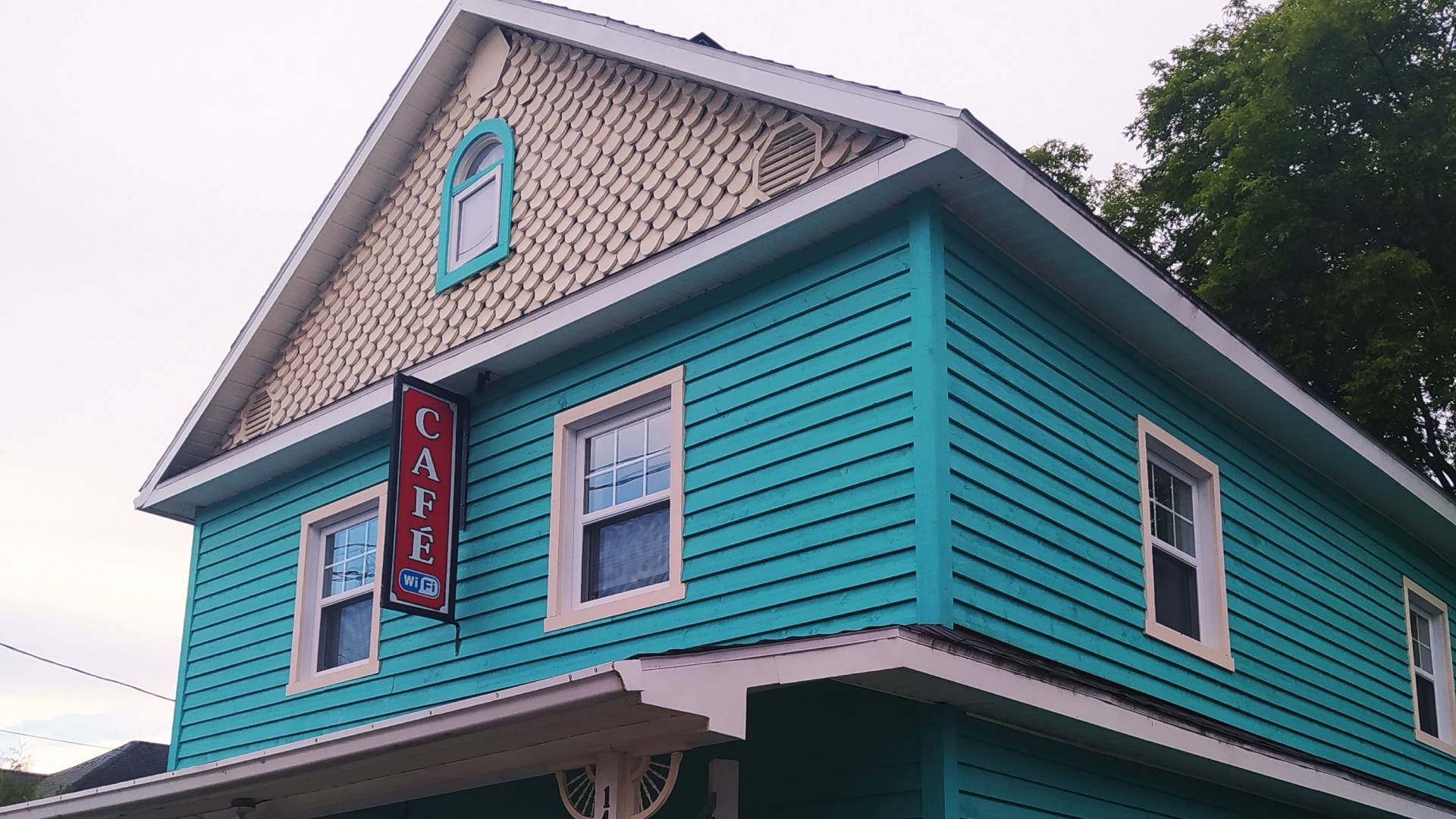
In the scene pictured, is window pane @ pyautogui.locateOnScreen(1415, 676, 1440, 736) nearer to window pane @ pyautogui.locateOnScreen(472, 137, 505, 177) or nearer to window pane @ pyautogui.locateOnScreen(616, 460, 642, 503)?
window pane @ pyautogui.locateOnScreen(616, 460, 642, 503)

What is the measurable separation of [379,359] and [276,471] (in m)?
1.49

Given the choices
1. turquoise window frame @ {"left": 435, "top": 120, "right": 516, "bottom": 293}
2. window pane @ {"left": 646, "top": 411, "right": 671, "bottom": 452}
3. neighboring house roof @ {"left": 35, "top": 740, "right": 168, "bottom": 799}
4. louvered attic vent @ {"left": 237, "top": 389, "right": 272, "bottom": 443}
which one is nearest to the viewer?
window pane @ {"left": 646, "top": 411, "right": 671, "bottom": 452}

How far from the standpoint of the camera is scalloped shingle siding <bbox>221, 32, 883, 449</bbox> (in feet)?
31.2

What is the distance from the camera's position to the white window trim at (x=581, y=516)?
887 centimetres

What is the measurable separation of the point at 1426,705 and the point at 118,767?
98.6ft

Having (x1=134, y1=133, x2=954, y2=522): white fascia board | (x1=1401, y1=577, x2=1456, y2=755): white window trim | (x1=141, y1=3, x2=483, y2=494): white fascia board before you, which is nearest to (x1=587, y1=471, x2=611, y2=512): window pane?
(x1=134, y1=133, x2=954, y2=522): white fascia board

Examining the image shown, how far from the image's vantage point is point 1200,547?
10.2 m

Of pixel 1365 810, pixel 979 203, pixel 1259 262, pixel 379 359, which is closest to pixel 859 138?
pixel 979 203

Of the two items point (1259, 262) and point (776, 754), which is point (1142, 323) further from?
point (1259, 262)

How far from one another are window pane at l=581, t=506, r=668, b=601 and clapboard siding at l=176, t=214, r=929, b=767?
Answer: 294mm

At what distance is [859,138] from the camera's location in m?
8.46

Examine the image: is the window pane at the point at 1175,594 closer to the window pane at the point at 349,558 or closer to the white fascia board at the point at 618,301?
the white fascia board at the point at 618,301

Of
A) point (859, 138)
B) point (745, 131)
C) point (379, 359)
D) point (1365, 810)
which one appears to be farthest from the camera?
point (379, 359)

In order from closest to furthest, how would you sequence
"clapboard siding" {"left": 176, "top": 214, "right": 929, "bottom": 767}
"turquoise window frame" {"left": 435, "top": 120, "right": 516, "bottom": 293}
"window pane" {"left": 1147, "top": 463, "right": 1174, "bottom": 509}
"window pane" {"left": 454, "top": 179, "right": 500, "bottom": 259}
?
"clapboard siding" {"left": 176, "top": 214, "right": 929, "bottom": 767}, "window pane" {"left": 1147, "top": 463, "right": 1174, "bottom": 509}, "turquoise window frame" {"left": 435, "top": 120, "right": 516, "bottom": 293}, "window pane" {"left": 454, "top": 179, "right": 500, "bottom": 259}
